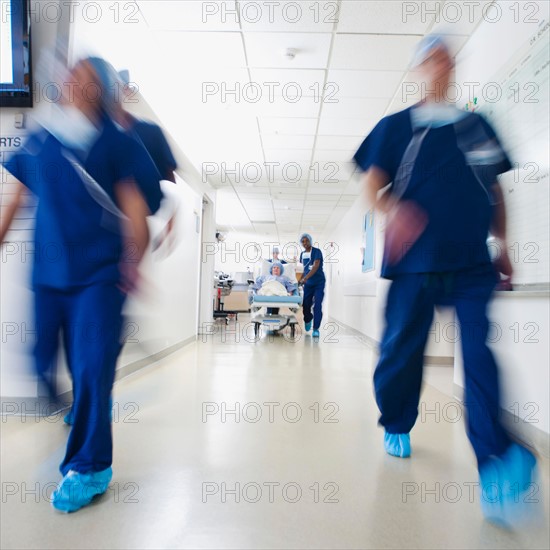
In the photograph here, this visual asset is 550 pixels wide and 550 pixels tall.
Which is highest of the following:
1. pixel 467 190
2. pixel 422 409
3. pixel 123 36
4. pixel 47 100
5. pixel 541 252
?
pixel 123 36

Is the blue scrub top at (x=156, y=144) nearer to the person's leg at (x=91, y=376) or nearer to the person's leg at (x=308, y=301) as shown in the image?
the person's leg at (x=91, y=376)

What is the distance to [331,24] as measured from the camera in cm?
306

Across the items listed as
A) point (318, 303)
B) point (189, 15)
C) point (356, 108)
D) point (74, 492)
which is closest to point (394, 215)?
point (74, 492)

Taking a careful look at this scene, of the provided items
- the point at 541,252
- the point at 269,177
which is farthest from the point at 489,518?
the point at 269,177

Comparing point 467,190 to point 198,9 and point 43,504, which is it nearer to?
point 43,504

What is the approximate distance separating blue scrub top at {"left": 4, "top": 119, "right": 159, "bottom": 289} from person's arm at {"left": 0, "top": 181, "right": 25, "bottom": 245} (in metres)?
0.07

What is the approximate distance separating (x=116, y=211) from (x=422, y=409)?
2.02 meters

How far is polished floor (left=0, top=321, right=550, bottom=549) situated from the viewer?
1.17 meters

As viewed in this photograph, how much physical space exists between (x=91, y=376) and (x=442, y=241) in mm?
1163

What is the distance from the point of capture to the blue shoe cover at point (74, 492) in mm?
1265

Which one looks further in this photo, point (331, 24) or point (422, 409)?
point (331, 24)

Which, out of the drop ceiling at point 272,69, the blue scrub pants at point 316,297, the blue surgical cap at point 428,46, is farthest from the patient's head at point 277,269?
the blue surgical cap at point 428,46

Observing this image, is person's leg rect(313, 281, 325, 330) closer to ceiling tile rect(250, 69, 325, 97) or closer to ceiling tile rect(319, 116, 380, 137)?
ceiling tile rect(319, 116, 380, 137)

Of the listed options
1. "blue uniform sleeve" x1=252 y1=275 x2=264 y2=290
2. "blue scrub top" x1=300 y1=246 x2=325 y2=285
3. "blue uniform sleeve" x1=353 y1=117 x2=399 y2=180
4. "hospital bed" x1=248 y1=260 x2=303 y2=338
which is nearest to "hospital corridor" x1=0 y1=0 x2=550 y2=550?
"blue uniform sleeve" x1=353 y1=117 x2=399 y2=180
